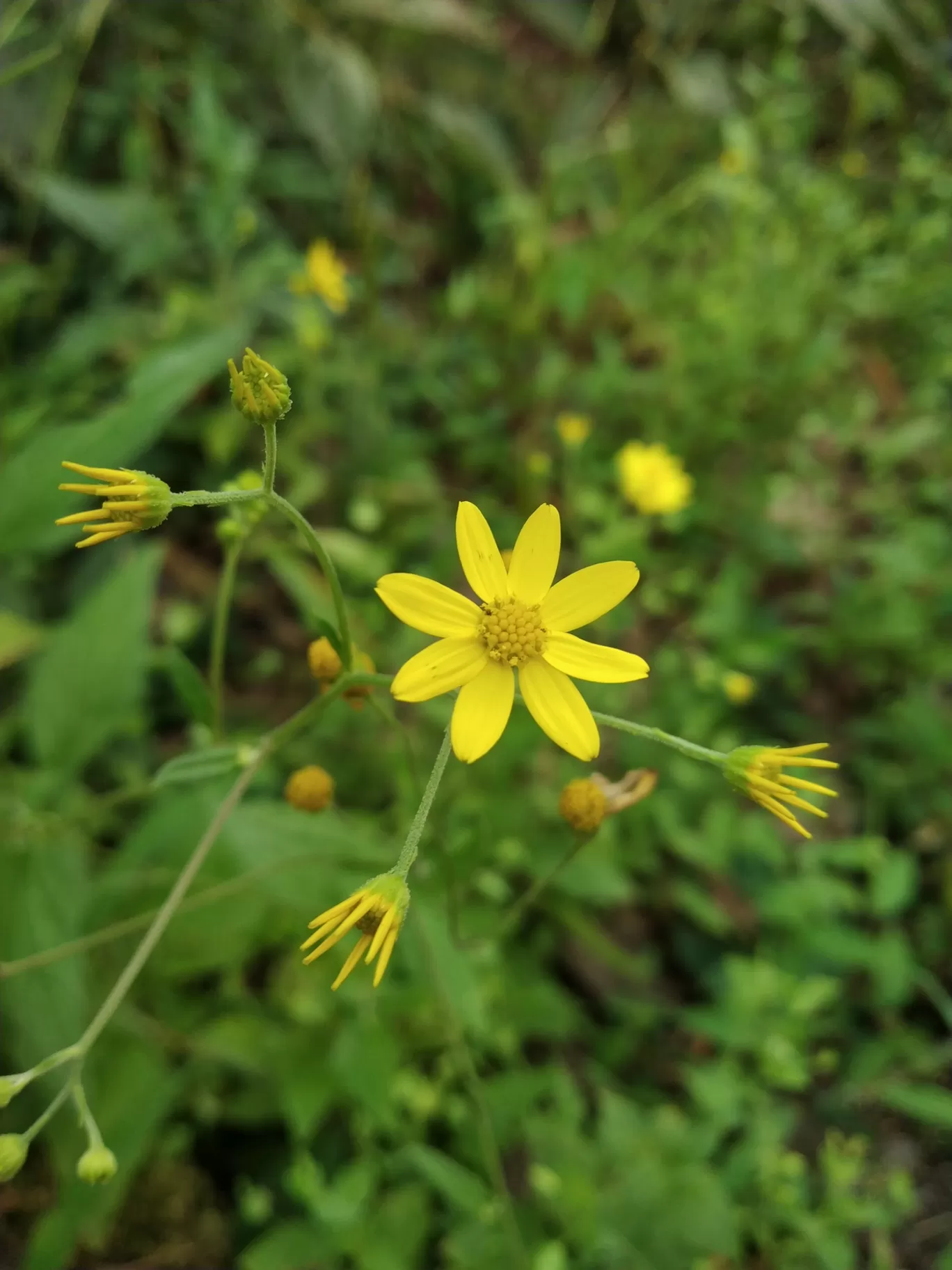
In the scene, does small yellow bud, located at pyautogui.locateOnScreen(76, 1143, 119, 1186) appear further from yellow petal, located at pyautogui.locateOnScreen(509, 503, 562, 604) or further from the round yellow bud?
yellow petal, located at pyautogui.locateOnScreen(509, 503, 562, 604)

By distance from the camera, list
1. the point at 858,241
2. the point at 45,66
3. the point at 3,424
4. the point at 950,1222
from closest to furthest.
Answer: the point at 3,424
the point at 950,1222
the point at 45,66
the point at 858,241

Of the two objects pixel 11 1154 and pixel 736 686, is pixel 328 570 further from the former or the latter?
pixel 736 686

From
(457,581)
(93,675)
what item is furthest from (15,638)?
(457,581)

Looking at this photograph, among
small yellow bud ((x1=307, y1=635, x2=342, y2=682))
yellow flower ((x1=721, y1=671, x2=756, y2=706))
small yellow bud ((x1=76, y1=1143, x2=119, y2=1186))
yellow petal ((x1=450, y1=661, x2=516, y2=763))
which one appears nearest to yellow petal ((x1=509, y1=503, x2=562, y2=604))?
yellow petal ((x1=450, y1=661, x2=516, y2=763))

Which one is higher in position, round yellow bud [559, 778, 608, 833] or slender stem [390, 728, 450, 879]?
slender stem [390, 728, 450, 879]

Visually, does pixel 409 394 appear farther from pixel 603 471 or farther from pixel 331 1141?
pixel 331 1141

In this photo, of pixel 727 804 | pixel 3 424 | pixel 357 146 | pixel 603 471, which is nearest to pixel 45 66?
pixel 357 146
